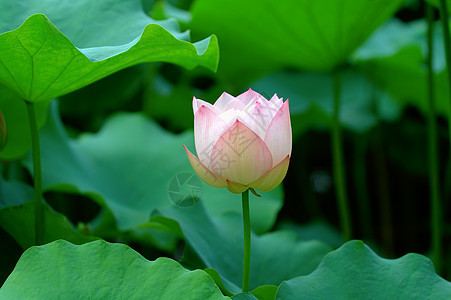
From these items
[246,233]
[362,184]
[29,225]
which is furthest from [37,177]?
[362,184]

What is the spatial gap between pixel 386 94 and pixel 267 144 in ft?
4.57

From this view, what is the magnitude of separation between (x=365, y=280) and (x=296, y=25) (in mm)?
671

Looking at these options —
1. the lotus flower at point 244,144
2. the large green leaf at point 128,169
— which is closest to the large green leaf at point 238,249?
the large green leaf at point 128,169

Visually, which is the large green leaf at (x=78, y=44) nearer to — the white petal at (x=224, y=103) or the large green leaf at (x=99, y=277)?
the white petal at (x=224, y=103)

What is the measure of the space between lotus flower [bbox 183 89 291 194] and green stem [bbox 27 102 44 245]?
0.28m

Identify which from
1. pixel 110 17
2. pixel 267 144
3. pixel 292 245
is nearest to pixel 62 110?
pixel 110 17

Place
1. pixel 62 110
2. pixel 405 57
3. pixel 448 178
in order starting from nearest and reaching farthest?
pixel 405 57
pixel 448 178
pixel 62 110

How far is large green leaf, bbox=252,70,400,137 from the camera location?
1794 mm

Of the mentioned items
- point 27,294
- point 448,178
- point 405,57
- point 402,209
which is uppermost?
point 405,57

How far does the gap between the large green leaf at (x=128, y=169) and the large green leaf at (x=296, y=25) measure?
0.28 metres

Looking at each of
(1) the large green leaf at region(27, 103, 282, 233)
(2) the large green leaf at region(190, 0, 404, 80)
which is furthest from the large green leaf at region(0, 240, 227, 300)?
(2) the large green leaf at region(190, 0, 404, 80)

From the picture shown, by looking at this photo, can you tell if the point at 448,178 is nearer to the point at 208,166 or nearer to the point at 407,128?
the point at 407,128

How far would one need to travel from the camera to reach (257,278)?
0.90 m

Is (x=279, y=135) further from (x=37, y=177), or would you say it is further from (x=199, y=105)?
(x=37, y=177)
